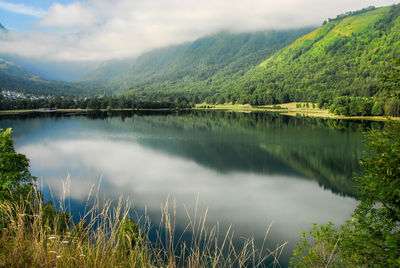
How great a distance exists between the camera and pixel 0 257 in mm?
3604

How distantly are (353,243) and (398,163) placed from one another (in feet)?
10.4

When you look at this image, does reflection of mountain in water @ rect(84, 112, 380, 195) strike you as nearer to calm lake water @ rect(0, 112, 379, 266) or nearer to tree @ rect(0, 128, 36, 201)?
calm lake water @ rect(0, 112, 379, 266)

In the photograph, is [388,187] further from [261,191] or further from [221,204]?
[261,191]

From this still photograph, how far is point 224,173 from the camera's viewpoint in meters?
31.8

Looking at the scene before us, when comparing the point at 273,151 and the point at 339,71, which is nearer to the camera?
the point at 273,151

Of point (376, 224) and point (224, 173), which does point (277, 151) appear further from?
point (376, 224)

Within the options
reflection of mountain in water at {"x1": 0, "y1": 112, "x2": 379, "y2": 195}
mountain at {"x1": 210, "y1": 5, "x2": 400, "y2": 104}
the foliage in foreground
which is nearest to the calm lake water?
reflection of mountain in water at {"x1": 0, "y1": 112, "x2": 379, "y2": 195}

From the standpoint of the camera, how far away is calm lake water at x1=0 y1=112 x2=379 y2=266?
792 inches

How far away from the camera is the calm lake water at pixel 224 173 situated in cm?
2012

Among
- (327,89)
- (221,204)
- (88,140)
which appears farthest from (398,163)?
(327,89)

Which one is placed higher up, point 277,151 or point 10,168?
point 10,168

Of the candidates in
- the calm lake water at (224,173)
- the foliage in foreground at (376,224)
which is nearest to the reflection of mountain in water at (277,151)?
the calm lake water at (224,173)

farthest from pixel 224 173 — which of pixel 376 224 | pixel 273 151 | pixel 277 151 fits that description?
pixel 376 224

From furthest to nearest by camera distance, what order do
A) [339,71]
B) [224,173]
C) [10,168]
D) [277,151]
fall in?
1. [339,71]
2. [277,151]
3. [224,173]
4. [10,168]
